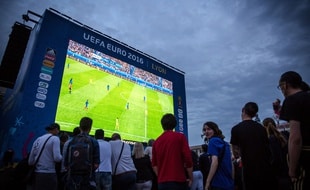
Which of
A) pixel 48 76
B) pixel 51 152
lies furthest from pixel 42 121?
pixel 51 152

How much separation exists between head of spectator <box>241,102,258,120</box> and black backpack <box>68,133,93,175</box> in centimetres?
229

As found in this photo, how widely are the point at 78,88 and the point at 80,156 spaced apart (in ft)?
19.3

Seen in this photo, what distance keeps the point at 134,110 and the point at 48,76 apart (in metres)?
4.01

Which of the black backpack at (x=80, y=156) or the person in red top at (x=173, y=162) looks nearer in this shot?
the person in red top at (x=173, y=162)

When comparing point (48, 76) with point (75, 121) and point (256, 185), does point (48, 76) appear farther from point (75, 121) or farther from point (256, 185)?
point (256, 185)

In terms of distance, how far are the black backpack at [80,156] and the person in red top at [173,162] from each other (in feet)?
3.23

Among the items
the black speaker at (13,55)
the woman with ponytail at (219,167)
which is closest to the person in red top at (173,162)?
the woman with ponytail at (219,167)

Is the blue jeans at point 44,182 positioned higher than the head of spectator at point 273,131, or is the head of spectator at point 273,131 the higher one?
the head of spectator at point 273,131

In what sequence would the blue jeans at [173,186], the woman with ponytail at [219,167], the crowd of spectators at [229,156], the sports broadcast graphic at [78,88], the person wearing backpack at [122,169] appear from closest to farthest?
the crowd of spectators at [229,156]
the blue jeans at [173,186]
the woman with ponytail at [219,167]
the person wearing backpack at [122,169]
the sports broadcast graphic at [78,88]

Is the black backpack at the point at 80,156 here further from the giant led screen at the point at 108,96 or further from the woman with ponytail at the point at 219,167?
the giant led screen at the point at 108,96

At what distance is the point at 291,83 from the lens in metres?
2.33

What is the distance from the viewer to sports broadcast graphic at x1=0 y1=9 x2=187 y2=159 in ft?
24.1

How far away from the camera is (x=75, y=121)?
795 centimetres

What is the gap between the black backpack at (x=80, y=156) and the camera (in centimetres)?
303
